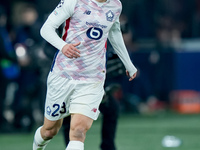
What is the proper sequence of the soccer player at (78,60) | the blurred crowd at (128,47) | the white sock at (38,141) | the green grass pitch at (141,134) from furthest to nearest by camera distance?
the blurred crowd at (128,47) < the green grass pitch at (141,134) < the white sock at (38,141) < the soccer player at (78,60)

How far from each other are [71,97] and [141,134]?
4823 mm

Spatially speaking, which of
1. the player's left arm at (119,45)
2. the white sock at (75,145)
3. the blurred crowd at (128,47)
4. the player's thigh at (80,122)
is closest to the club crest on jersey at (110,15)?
the player's left arm at (119,45)

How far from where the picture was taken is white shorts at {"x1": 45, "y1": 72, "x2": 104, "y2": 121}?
6.67 metres

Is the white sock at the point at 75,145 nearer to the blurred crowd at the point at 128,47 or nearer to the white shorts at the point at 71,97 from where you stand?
the white shorts at the point at 71,97

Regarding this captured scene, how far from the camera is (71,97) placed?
6785 mm

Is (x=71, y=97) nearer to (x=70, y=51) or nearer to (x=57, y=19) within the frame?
(x=70, y=51)

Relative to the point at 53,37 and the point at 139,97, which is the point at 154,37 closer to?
the point at 139,97

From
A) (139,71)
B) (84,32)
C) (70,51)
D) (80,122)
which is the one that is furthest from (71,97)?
(139,71)

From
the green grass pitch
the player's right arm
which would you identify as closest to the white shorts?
the player's right arm

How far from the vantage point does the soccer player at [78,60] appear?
6605 mm

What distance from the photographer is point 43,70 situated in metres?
11.6

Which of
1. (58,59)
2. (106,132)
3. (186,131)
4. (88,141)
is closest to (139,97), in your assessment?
(186,131)

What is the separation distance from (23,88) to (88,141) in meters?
3.56

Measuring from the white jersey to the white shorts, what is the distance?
0.24 feet
